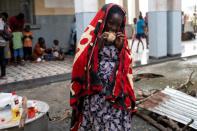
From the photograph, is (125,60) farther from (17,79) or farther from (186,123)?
(17,79)

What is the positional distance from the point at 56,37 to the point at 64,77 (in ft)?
13.1

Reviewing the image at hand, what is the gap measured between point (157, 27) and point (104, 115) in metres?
7.41

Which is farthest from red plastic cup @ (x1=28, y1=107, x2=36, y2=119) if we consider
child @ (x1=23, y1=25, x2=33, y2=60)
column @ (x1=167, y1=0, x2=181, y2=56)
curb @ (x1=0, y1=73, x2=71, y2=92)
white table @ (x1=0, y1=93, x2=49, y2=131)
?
column @ (x1=167, y1=0, x2=181, y2=56)

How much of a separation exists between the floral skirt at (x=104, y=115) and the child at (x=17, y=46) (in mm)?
7032

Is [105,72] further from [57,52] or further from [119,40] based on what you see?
[57,52]

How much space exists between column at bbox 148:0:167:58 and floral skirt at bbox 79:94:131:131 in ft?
24.0

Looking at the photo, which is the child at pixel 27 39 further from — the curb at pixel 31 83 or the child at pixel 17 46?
the curb at pixel 31 83

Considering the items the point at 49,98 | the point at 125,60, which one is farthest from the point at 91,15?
the point at 125,60

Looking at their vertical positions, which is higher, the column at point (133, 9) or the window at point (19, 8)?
the column at point (133, 9)

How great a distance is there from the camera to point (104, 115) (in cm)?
298

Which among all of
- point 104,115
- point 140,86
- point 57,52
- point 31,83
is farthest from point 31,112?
point 57,52

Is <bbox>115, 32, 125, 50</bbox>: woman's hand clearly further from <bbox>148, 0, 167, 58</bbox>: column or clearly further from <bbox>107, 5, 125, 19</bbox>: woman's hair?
<bbox>148, 0, 167, 58</bbox>: column

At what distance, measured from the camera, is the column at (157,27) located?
10.0 meters

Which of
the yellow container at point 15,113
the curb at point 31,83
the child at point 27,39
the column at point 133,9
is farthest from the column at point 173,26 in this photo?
the column at point 133,9
